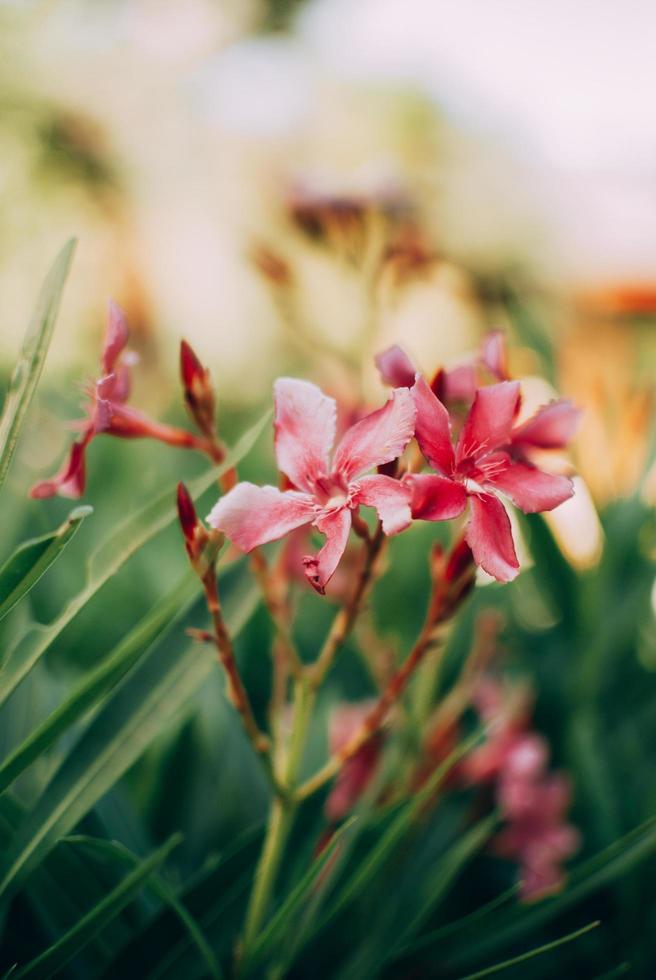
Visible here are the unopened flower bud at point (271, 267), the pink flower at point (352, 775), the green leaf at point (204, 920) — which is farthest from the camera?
the unopened flower bud at point (271, 267)

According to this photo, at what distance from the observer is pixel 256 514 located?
0.39 m

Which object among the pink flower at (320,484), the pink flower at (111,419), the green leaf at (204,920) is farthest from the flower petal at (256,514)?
the green leaf at (204,920)

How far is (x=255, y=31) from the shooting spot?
19.7 feet

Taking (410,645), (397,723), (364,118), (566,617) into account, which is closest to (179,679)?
(397,723)

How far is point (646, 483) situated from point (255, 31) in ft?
19.8

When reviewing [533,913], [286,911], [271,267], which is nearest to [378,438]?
[286,911]

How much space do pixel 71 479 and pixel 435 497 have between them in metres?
0.21

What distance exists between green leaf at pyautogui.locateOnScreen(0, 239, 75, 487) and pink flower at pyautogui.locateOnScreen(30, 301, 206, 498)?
0.10 feet

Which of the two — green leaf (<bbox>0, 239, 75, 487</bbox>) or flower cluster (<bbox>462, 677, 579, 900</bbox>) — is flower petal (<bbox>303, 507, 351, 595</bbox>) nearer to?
green leaf (<bbox>0, 239, 75, 487</bbox>)

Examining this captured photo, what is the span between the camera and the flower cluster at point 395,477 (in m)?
0.38

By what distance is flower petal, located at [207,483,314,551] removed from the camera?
0.38m

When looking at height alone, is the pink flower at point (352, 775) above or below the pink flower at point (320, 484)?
below

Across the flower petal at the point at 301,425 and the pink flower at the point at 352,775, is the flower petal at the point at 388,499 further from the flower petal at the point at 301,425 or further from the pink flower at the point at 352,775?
the pink flower at the point at 352,775

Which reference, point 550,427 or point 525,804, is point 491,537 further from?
point 525,804
